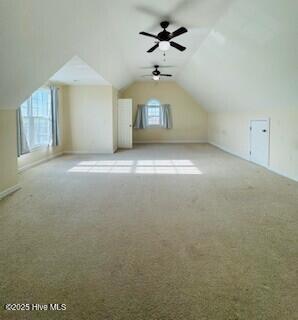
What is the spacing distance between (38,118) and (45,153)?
0.95 m

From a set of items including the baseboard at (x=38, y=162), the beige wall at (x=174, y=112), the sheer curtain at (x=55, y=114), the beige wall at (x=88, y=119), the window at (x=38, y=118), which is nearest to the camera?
the baseboard at (x=38, y=162)

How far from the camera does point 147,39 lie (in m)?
5.40

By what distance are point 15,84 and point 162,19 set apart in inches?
94.5

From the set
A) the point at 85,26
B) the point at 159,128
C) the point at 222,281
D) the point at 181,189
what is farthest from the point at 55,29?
the point at 159,128

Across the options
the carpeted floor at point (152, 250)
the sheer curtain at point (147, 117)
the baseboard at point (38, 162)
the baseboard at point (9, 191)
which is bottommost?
the carpeted floor at point (152, 250)

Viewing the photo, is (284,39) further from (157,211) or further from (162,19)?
(157,211)

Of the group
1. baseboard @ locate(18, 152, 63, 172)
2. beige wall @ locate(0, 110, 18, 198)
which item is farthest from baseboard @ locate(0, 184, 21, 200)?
baseboard @ locate(18, 152, 63, 172)

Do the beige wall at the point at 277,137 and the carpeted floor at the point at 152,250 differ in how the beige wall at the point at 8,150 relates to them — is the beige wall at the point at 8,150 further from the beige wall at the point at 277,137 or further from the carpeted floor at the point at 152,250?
the beige wall at the point at 277,137

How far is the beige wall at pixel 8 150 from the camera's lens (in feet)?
12.6

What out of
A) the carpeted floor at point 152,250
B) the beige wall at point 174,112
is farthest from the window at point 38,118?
the beige wall at point 174,112

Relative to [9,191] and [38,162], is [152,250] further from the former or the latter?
[38,162]

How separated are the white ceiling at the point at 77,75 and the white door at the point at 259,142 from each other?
146 inches

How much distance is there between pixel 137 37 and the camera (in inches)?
208

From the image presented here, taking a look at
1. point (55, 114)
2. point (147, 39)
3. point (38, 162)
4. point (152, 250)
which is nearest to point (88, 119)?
point (55, 114)
